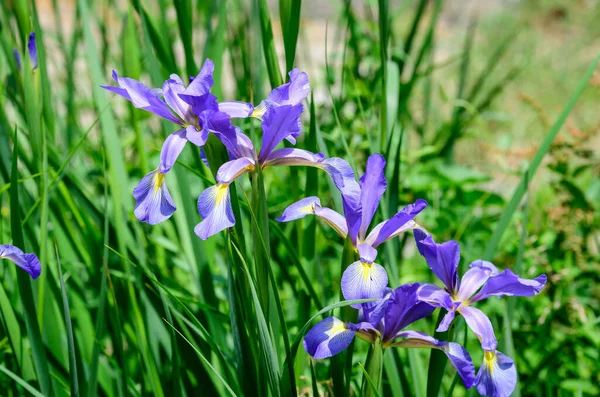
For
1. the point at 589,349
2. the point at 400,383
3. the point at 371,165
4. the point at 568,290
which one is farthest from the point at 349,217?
the point at 568,290

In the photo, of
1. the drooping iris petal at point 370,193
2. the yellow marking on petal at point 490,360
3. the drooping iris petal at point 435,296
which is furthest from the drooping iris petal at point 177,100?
the yellow marking on petal at point 490,360

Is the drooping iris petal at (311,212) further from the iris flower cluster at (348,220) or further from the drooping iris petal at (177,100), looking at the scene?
the drooping iris petal at (177,100)

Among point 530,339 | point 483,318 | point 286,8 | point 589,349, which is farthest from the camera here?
point 530,339

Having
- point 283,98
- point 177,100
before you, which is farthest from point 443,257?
point 177,100

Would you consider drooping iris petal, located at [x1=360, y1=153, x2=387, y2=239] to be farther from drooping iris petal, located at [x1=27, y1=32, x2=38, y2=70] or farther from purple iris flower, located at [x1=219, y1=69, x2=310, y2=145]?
drooping iris petal, located at [x1=27, y1=32, x2=38, y2=70]

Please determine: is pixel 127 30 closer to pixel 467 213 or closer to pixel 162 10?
pixel 162 10

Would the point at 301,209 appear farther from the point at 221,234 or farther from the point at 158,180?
the point at 221,234

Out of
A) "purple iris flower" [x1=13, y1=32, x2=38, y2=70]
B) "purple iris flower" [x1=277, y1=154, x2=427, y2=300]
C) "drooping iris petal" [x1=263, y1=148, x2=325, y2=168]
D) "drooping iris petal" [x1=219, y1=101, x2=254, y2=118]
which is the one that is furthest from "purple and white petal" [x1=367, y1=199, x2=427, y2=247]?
"purple iris flower" [x1=13, y1=32, x2=38, y2=70]
